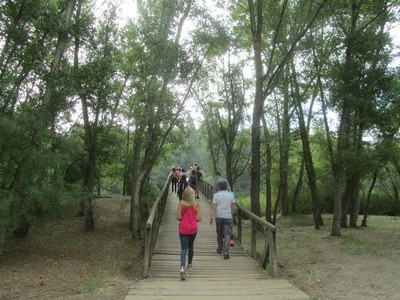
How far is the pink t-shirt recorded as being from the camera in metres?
6.94

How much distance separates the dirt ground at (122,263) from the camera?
6.60 metres

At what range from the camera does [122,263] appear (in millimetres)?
10352

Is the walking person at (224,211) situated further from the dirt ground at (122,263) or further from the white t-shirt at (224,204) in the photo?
the dirt ground at (122,263)

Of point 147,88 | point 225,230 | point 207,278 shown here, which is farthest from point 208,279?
point 147,88

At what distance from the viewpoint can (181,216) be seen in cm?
701

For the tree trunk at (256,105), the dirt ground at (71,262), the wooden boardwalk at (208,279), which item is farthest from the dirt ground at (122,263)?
the tree trunk at (256,105)

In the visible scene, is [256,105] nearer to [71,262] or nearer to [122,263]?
[122,263]

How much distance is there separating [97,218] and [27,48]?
9793 mm

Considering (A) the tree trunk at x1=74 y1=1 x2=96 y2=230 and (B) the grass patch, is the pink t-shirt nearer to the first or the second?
(B) the grass patch

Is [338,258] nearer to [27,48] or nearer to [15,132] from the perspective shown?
[15,132]

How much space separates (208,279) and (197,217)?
111 cm

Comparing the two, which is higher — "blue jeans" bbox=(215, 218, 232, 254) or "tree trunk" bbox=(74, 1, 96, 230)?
"tree trunk" bbox=(74, 1, 96, 230)

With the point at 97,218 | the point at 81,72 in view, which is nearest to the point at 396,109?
the point at 81,72

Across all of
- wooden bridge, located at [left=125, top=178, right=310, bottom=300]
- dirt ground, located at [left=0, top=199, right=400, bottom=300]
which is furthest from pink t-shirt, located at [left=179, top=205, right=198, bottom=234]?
dirt ground, located at [left=0, top=199, right=400, bottom=300]
